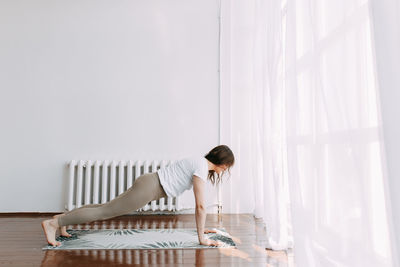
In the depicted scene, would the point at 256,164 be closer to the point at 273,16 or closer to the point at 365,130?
the point at 273,16

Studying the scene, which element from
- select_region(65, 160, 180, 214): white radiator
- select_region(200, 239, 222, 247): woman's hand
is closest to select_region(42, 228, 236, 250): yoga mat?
select_region(200, 239, 222, 247): woman's hand

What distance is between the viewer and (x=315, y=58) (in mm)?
1455

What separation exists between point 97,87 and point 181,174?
1902mm

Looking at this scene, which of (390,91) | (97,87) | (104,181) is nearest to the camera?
(390,91)

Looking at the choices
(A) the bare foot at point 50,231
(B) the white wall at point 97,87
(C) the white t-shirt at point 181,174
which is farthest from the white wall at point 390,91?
(B) the white wall at point 97,87

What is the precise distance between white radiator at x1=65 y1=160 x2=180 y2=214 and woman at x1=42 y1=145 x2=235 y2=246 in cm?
105

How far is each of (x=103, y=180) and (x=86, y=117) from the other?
77cm

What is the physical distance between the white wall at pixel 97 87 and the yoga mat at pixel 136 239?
1.09 metres

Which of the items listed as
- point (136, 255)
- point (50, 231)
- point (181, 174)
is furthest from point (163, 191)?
point (50, 231)

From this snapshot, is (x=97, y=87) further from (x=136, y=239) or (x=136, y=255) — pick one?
(x=136, y=255)

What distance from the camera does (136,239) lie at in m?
2.47

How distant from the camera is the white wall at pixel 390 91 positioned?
862 mm

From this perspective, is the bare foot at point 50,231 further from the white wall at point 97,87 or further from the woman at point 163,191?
the white wall at point 97,87

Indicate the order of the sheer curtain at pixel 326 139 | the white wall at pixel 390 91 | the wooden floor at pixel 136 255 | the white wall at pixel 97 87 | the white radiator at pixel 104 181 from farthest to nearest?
1. the white wall at pixel 97 87
2. the white radiator at pixel 104 181
3. the wooden floor at pixel 136 255
4. the sheer curtain at pixel 326 139
5. the white wall at pixel 390 91
